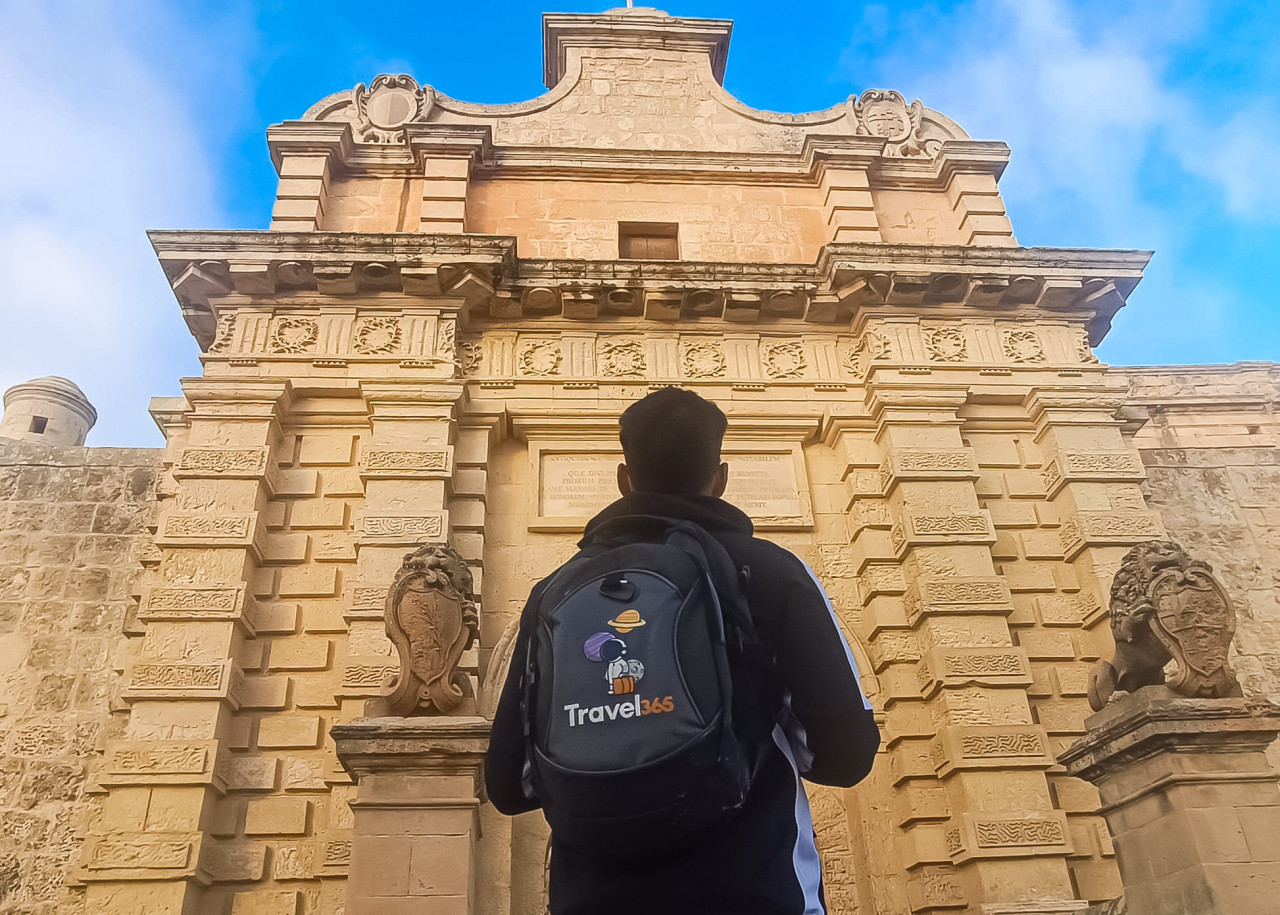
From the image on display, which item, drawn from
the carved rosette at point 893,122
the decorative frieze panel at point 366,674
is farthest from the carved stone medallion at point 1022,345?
the decorative frieze panel at point 366,674

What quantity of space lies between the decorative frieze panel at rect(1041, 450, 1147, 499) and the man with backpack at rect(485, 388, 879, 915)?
27.8 ft

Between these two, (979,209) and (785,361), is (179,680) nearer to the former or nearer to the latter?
(785,361)

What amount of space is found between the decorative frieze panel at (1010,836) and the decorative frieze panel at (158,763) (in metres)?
6.23

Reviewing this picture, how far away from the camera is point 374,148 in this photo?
11.8 metres

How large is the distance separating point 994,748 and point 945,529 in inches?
83.8

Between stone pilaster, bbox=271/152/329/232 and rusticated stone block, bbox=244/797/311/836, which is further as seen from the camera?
stone pilaster, bbox=271/152/329/232

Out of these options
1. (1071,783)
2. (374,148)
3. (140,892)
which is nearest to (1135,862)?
(1071,783)

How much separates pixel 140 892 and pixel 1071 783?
7.78 m

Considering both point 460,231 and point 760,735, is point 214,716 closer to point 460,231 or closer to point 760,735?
point 460,231

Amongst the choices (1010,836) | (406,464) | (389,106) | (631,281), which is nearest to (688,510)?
(1010,836)

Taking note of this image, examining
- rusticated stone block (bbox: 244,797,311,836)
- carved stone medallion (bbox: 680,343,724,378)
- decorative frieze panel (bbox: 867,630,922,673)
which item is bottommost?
rusticated stone block (bbox: 244,797,311,836)

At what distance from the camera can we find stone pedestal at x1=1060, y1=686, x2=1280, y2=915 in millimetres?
5449

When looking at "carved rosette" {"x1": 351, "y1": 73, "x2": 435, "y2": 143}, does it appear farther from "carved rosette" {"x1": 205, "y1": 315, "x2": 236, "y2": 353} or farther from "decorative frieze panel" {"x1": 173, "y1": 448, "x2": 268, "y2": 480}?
"decorative frieze panel" {"x1": 173, "y1": 448, "x2": 268, "y2": 480}

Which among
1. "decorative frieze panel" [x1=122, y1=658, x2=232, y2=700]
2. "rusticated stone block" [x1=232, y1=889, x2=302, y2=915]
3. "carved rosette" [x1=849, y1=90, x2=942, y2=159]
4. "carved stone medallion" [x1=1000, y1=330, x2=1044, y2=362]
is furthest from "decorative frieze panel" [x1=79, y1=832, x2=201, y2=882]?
"carved rosette" [x1=849, y1=90, x2=942, y2=159]
